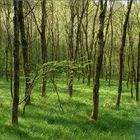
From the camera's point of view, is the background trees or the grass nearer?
the grass

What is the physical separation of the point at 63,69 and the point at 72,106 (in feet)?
14.7

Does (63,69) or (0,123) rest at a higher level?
(63,69)

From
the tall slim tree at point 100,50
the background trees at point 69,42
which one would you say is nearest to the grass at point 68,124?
the background trees at point 69,42

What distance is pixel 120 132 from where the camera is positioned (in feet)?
36.1

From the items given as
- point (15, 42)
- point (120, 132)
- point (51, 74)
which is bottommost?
point (120, 132)

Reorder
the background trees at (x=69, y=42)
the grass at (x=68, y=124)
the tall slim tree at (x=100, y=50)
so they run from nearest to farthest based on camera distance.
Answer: the grass at (x=68, y=124), the background trees at (x=69, y=42), the tall slim tree at (x=100, y=50)

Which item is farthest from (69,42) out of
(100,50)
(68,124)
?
(68,124)

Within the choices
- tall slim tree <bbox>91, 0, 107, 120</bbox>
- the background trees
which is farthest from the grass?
tall slim tree <bbox>91, 0, 107, 120</bbox>

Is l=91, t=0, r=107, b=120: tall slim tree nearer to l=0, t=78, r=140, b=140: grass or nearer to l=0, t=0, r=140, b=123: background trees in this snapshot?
l=0, t=0, r=140, b=123: background trees

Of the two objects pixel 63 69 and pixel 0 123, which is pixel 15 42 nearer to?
pixel 63 69

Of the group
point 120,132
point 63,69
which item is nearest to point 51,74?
point 63,69

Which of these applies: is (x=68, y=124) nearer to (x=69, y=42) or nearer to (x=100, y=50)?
(x=100, y=50)

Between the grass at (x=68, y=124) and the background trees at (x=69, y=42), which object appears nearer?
the grass at (x=68, y=124)

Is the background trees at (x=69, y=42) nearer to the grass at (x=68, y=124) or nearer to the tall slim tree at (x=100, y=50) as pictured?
the tall slim tree at (x=100, y=50)
